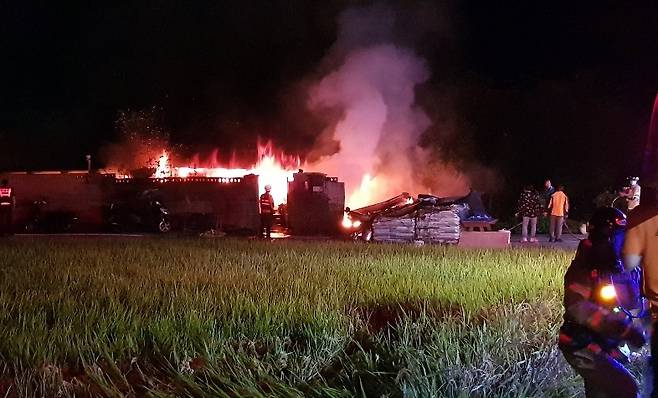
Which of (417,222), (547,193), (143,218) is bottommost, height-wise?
(417,222)

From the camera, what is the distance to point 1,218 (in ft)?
59.4

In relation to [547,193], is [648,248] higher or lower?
lower

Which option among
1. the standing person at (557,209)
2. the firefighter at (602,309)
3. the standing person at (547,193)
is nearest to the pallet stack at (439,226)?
the standing person at (557,209)

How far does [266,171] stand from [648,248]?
74.0 feet

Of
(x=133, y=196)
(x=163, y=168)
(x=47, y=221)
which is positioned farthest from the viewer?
(x=163, y=168)

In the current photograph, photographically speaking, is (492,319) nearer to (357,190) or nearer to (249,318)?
(249,318)

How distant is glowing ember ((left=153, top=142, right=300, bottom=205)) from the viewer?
77.8ft

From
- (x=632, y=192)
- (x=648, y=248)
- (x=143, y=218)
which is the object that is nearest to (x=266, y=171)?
(x=143, y=218)

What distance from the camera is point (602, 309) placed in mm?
3195

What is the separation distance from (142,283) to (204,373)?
3953mm

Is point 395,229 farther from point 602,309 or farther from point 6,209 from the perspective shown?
point 602,309

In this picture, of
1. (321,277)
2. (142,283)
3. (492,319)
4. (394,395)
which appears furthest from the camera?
(321,277)

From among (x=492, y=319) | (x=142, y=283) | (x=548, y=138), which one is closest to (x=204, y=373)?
(x=492, y=319)

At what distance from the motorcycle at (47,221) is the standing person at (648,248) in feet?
64.3
